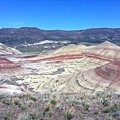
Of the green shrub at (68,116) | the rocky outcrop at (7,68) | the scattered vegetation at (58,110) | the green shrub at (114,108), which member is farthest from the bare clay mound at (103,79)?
the rocky outcrop at (7,68)

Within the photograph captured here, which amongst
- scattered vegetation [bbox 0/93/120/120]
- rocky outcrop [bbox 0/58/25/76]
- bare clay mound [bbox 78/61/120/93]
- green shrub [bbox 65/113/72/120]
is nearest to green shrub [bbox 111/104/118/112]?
scattered vegetation [bbox 0/93/120/120]

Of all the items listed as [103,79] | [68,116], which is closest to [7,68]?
[103,79]

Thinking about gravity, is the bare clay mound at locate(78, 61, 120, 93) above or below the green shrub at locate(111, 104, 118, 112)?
below

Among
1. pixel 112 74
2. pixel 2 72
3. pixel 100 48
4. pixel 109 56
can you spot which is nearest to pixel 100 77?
pixel 112 74

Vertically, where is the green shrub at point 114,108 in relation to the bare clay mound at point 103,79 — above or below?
above

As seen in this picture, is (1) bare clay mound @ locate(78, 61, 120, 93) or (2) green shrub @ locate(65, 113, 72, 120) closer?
(2) green shrub @ locate(65, 113, 72, 120)

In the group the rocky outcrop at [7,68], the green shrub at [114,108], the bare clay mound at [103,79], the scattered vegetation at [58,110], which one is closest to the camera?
the scattered vegetation at [58,110]

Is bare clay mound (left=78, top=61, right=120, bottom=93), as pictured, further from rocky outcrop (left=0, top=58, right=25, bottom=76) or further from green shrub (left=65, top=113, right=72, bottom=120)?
rocky outcrop (left=0, top=58, right=25, bottom=76)

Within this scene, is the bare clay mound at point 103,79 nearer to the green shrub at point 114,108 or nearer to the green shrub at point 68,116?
the green shrub at point 114,108

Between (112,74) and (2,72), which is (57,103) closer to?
(112,74)

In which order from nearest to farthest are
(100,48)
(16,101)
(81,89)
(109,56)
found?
1. (16,101)
2. (81,89)
3. (109,56)
4. (100,48)

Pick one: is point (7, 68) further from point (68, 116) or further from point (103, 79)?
point (68, 116)
